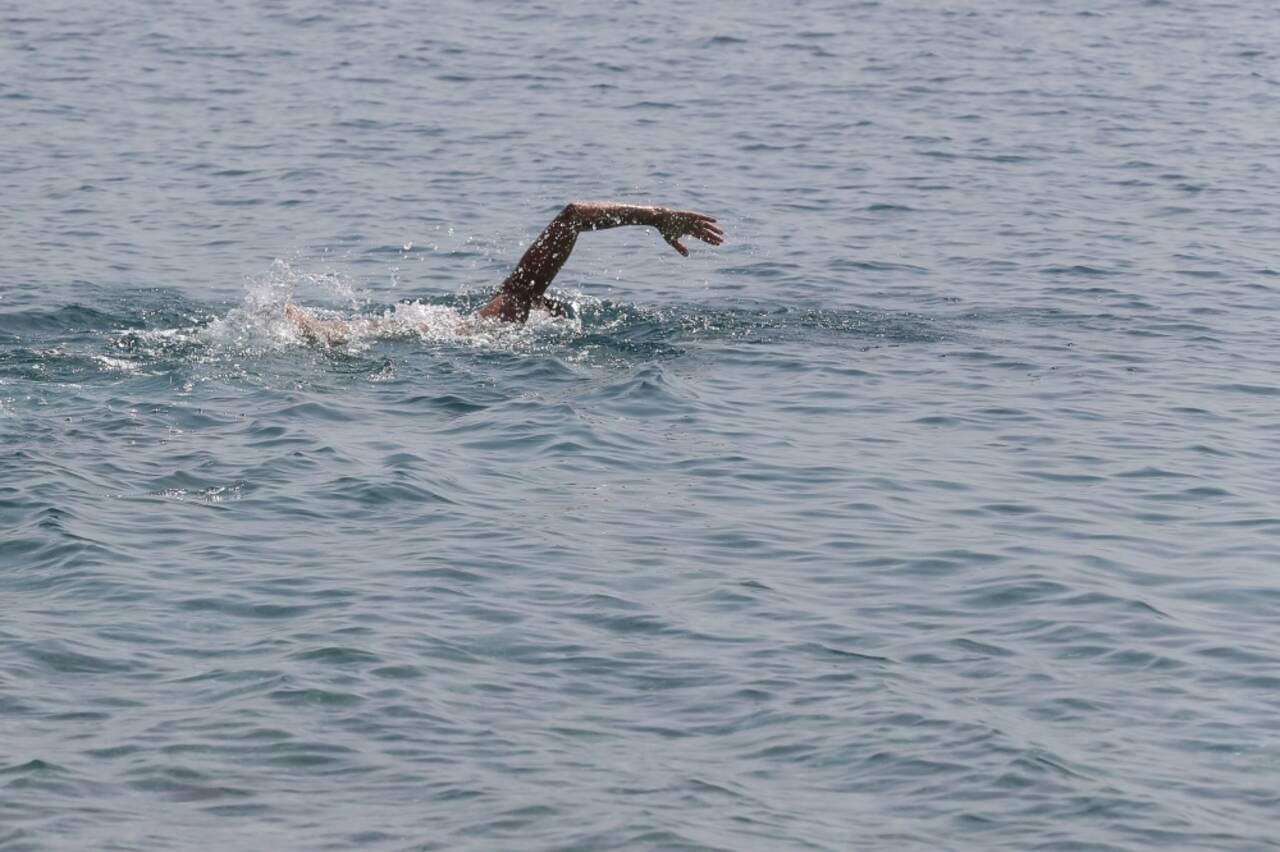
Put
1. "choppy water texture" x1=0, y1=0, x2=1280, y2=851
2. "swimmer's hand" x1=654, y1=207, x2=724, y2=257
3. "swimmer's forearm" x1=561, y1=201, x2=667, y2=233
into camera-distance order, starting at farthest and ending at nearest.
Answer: "swimmer's forearm" x1=561, y1=201, x2=667, y2=233 < "swimmer's hand" x1=654, y1=207, x2=724, y2=257 < "choppy water texture" x1=0, y1=0, x2=1280, y2=851

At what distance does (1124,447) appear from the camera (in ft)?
51.9

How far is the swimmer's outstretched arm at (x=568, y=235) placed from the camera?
16.6 m

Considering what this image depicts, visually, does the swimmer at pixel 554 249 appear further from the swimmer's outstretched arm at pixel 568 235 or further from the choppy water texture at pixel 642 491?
the choppy water texture at pixel 642 491

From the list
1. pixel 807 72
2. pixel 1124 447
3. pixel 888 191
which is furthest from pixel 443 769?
pixel 807 72

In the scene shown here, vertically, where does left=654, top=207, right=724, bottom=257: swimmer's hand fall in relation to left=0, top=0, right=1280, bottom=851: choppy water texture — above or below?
above

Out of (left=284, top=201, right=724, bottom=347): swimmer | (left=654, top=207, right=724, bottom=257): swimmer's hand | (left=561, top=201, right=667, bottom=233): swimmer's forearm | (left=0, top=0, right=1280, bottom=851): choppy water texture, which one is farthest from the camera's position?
(left=561, top=201, right=667, bottom=233): swimmer's forearm

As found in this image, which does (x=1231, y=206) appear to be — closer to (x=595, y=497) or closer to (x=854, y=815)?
(x=595, y=497)

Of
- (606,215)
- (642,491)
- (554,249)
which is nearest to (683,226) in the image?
(606,215)

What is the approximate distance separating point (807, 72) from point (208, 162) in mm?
12513

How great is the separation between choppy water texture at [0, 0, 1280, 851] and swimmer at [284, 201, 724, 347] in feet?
1.01

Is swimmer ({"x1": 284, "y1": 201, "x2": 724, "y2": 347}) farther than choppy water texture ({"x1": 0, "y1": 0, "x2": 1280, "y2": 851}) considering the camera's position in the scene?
Yes

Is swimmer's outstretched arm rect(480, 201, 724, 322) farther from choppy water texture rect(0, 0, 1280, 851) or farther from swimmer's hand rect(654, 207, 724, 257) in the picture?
choppy water texture rect(0, 0, 1280, 851)

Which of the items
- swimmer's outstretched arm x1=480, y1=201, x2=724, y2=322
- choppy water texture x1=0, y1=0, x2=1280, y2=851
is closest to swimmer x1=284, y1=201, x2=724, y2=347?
swimmer's outstretched arm x1=480, y1=201, x2=724, y2=322

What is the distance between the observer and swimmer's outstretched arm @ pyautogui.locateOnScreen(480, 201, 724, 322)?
54.4 ft
